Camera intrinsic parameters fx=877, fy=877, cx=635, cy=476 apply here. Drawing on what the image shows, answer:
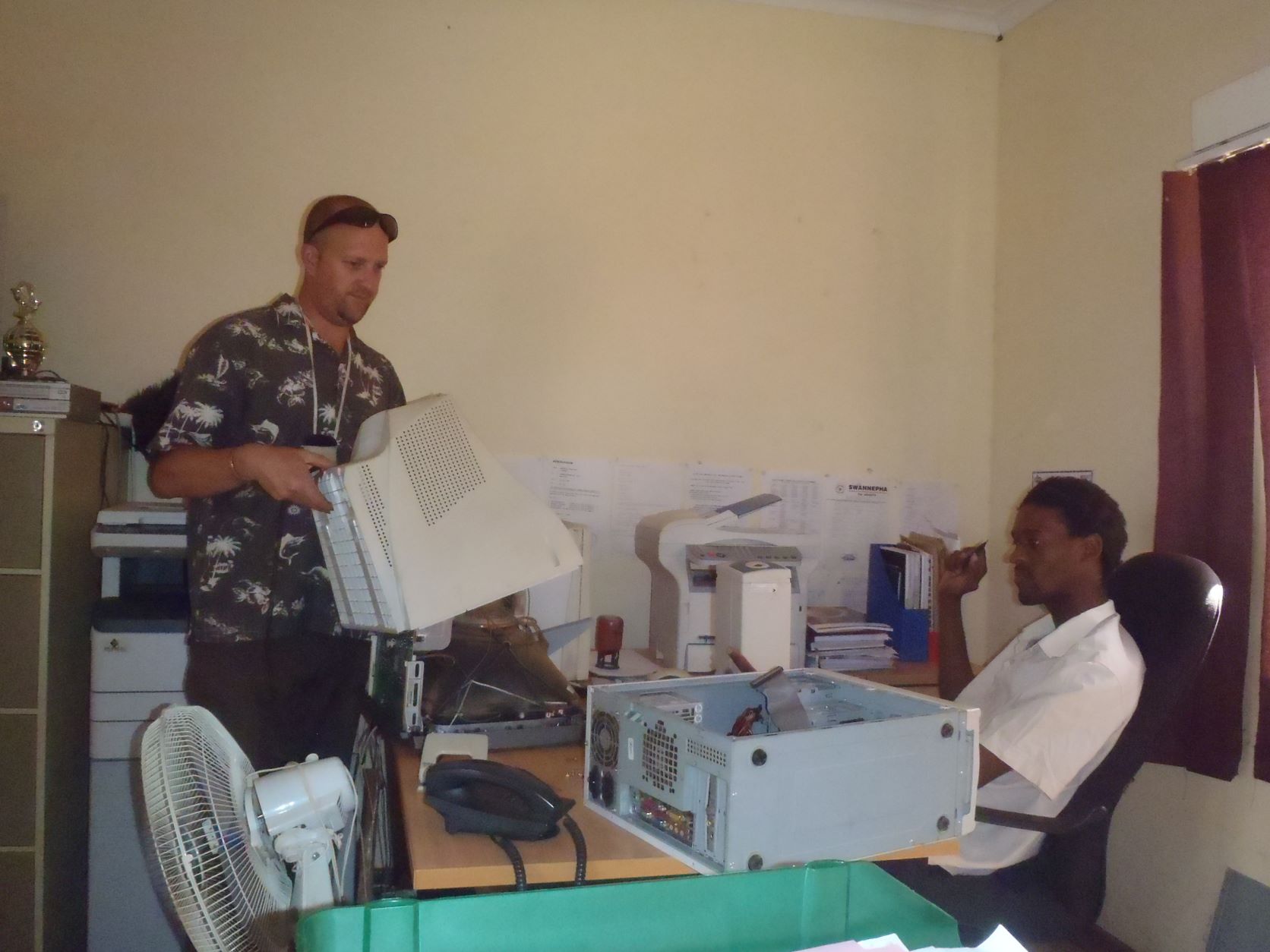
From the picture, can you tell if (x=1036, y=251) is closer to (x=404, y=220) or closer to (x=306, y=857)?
(x=404, y=220)

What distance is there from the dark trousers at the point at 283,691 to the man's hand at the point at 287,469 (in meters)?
0.50

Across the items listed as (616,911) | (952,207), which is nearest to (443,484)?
(616,911)

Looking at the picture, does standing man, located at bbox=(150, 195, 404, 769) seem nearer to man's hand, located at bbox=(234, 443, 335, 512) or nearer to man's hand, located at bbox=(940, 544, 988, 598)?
man's hand, located at bbox=(234, 443, 335, 512)

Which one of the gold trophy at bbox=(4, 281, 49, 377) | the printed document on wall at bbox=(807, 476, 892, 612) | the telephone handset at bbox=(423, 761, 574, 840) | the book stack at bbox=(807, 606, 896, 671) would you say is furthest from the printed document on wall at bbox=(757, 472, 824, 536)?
the gold trophy at bbox=(4, 281, 49, 377)

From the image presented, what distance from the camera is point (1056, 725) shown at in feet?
4.98

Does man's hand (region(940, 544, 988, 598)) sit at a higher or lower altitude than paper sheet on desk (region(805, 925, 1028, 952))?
higher

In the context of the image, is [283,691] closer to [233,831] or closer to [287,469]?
[287,469]

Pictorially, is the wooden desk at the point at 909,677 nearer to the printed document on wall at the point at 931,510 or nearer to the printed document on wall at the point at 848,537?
the printed document on wall at the point at 848,537

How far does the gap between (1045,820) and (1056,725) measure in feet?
0.53

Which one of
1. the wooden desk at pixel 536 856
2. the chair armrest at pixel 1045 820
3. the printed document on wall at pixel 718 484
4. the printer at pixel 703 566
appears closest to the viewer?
the wooden desk at pixel 536 856

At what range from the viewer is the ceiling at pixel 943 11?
3020 millimetres

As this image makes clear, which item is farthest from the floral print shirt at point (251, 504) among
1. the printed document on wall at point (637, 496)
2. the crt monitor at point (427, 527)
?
the printed document on wall at point (637, 496)

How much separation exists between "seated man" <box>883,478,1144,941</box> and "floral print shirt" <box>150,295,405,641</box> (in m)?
1.29

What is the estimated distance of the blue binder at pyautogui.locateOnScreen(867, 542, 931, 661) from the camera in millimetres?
2689
